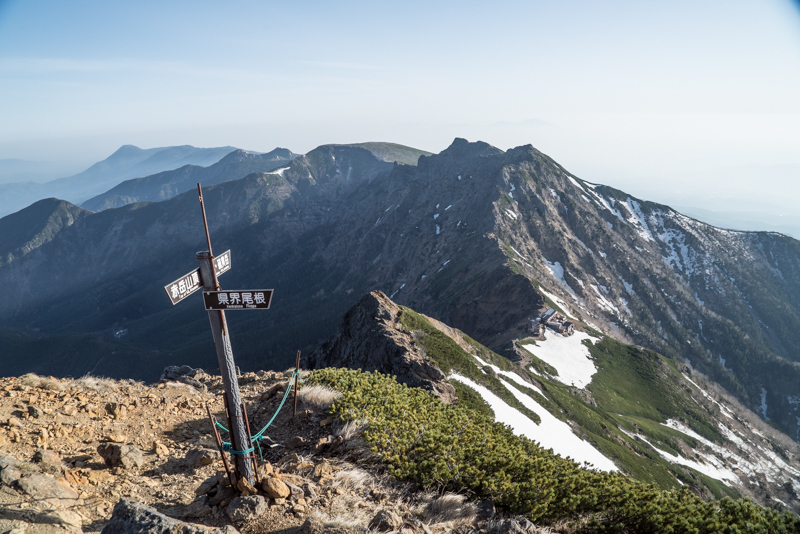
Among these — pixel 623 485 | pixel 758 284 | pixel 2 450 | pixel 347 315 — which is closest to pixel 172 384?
pixel 2 450

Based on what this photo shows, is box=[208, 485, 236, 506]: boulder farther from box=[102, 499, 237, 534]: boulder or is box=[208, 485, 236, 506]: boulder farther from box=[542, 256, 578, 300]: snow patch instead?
box=[542, 256, 578, 300]: snow patch

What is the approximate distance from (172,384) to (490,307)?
72.5 m

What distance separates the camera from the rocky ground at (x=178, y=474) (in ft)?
26.1

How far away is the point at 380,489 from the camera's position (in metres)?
9.79

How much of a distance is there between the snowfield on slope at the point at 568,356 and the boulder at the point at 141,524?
60.9 metres

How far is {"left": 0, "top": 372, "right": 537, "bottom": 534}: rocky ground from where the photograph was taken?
26.1 ft

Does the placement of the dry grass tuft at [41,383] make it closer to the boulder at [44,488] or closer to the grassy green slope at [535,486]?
the boulder at [44,488]

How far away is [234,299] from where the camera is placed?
8133 mm

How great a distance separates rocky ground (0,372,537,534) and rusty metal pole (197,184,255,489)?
0.62 meters

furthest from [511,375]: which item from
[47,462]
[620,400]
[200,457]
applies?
[47,462]

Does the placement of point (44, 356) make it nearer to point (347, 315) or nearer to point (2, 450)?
point (347, 315)

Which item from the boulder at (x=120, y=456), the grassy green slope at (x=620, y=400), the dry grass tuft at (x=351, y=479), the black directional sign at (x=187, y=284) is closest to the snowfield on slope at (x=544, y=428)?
the grassy green slope at (x=620, y=400)

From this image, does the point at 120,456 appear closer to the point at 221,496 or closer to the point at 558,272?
the point at 221,496

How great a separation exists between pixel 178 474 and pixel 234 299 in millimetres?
5878
